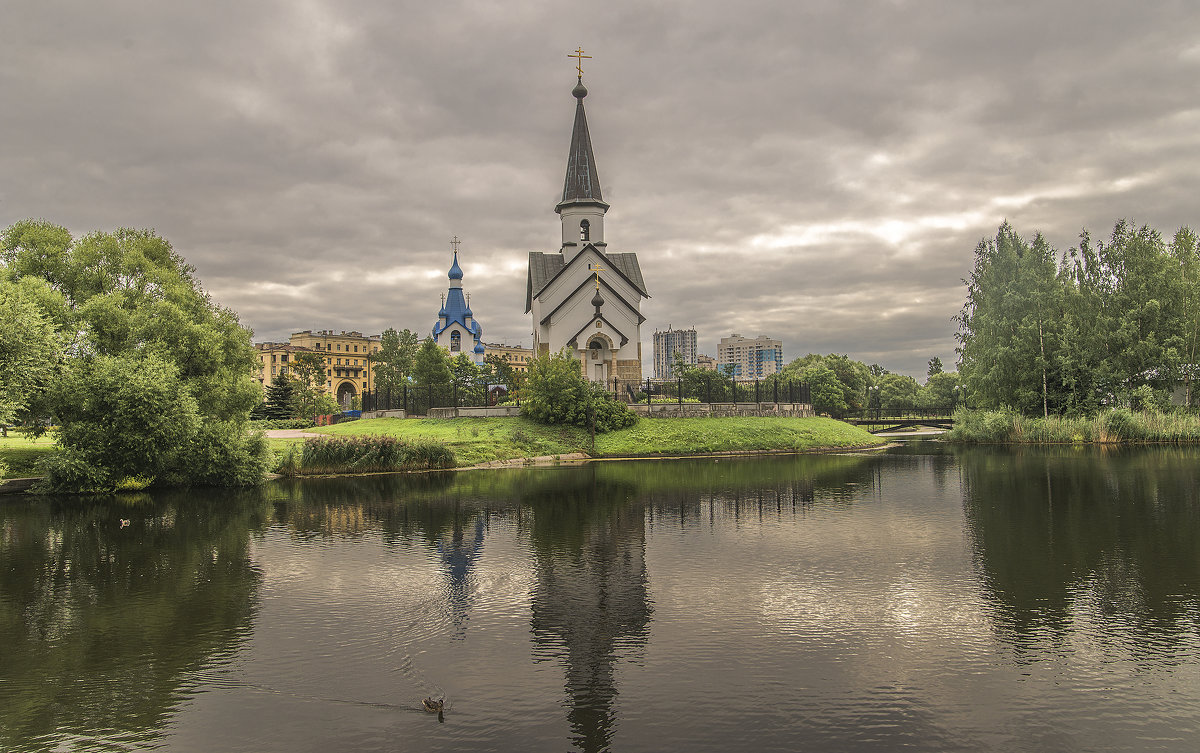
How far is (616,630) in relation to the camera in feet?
33.0

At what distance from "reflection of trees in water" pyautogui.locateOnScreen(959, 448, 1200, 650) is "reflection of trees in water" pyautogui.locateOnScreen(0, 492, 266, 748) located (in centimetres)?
1091

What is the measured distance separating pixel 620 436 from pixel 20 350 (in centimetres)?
2671

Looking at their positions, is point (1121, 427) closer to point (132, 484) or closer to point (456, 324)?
point (132, 484)

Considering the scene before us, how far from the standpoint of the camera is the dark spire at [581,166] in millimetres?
55000

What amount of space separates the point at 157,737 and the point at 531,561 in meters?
7.54

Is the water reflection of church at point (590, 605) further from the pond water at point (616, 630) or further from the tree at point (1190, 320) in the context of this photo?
the tree at point (1190, 320)

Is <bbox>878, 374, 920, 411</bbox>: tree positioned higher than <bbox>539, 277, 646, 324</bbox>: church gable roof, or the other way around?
<bbox>539, 277, 646, 324</bbox>: church gable roof

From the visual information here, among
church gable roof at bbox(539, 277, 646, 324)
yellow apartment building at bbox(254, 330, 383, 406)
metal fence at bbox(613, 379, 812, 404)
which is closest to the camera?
metal fence at bbox(613, 379, 812, 404)

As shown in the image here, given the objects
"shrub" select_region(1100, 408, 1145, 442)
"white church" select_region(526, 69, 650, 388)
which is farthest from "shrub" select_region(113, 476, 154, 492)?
"shrub" select_region(1100, 408, 1145, 442)

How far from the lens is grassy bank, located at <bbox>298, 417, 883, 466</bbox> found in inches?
1468

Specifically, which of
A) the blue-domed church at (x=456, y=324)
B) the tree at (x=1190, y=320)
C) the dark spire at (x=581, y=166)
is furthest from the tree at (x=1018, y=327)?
the blue-domed church at (x=456, y=324)

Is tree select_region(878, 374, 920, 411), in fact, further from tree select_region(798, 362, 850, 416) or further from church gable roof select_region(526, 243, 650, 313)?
church gable roof select_region(526, 243, 650, 313)

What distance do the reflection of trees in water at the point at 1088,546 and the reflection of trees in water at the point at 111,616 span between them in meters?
Result: 10.9

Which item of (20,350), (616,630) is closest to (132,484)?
(20,350)
